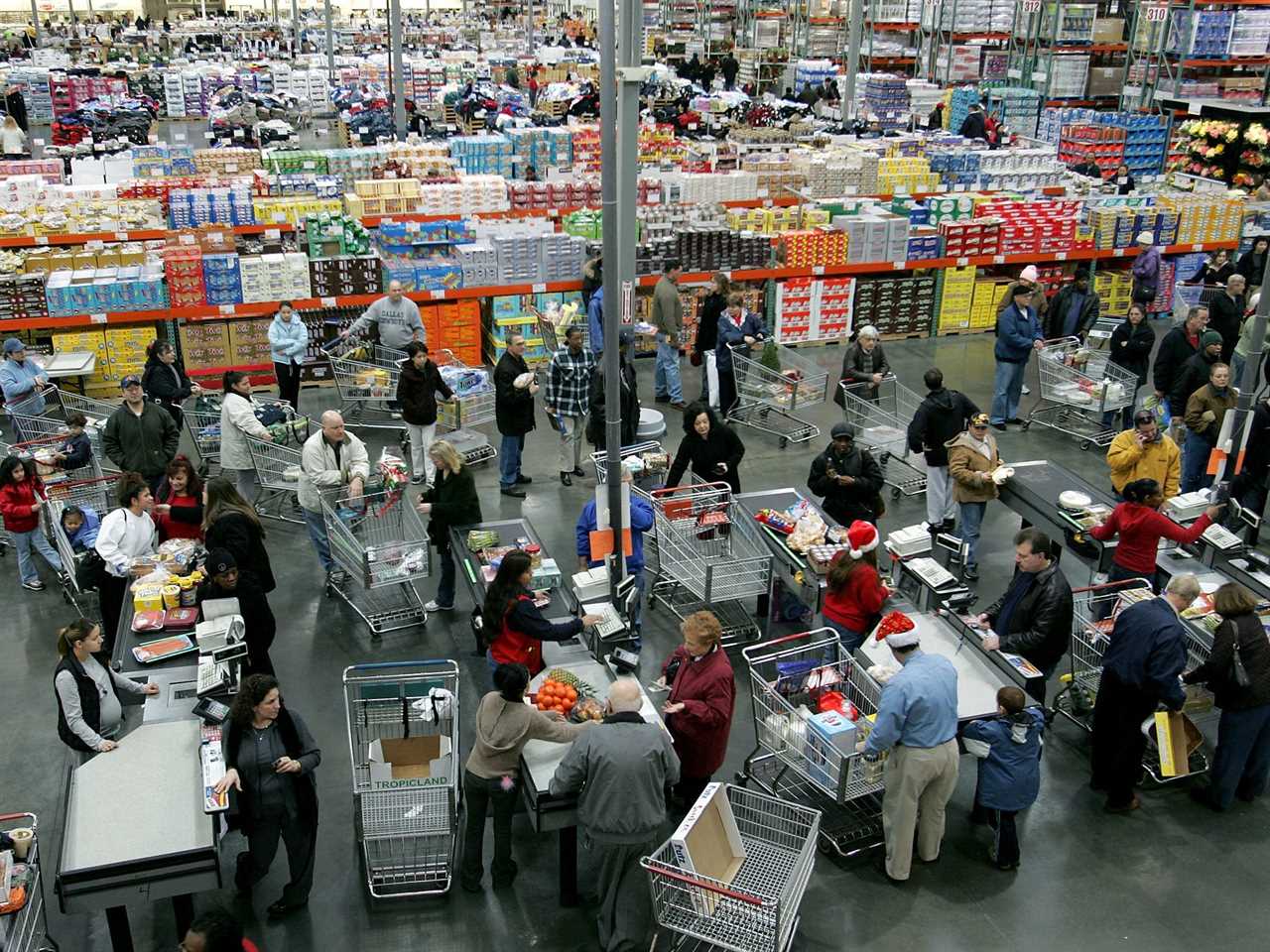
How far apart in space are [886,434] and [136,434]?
6.77 m

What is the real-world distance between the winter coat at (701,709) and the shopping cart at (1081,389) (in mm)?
7688

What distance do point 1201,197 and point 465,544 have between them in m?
13.7

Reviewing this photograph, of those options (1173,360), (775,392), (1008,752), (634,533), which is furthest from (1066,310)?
(1008,752)

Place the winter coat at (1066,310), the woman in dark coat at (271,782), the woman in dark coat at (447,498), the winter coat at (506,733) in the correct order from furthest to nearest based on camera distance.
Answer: the winter coat at (1066,310), the woman in dark coat at (447,498), the winter coat at (506,733), the woman in dark coat at (271,782)

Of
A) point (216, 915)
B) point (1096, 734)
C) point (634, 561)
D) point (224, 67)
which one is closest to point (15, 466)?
point (634, 561)

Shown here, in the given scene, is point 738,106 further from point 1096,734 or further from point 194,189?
point 1096,734

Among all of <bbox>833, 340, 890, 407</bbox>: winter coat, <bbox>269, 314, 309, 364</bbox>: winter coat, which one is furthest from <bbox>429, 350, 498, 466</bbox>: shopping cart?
<bbox>833, 340, 890, 407</bbox>: winter coat

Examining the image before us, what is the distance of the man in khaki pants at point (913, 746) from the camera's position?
20.7 feet

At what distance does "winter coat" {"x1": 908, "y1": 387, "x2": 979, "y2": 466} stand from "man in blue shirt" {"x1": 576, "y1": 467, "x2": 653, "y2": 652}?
2618mm

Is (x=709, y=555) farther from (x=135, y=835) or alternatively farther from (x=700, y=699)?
(x=135, y=835)

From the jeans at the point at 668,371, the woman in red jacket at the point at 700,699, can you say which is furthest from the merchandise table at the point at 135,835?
the jeans at the point at 668,371

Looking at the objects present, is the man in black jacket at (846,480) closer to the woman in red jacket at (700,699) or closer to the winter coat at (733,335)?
the woman in red jacket at (700,699)

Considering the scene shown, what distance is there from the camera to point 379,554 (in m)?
9.17

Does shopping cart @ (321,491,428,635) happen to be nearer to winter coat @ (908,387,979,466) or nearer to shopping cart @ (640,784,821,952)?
shopping cart @ (640,784,821,952)
